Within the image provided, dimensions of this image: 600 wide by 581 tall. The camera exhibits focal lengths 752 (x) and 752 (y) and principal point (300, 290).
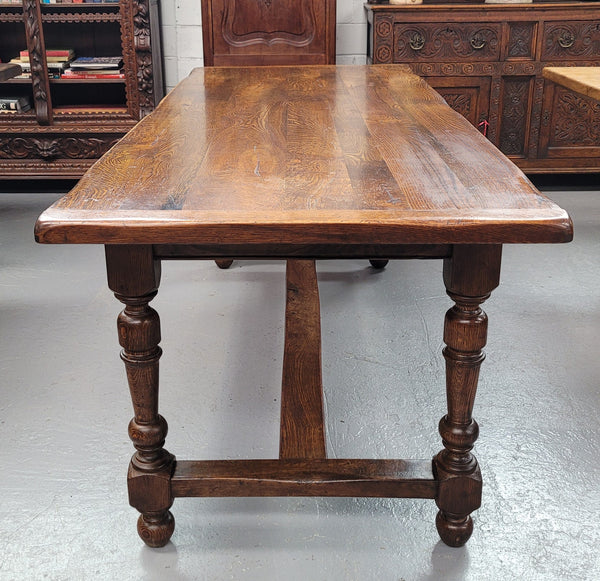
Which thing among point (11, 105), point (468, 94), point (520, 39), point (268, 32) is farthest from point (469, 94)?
point (11, 105)

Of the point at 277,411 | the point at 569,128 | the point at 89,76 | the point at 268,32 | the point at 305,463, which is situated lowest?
the point at 277,411

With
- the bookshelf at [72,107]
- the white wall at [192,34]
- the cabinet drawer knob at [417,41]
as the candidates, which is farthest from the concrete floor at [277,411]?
the white wall at [192,34]

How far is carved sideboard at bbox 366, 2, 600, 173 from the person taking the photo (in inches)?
156

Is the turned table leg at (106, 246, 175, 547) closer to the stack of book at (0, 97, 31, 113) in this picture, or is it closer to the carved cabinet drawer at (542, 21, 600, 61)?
the stack of book at (0, 97, 31, 113)

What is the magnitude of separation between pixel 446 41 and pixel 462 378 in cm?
295

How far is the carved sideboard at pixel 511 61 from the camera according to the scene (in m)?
3.95

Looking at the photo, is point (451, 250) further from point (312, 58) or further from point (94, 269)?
point (312, 58)

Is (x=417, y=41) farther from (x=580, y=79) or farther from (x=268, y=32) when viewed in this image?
(x=580, y=79)

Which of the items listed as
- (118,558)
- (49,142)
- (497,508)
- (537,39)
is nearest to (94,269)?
(49,142)

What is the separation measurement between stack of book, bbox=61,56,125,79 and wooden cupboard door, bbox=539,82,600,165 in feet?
7.80

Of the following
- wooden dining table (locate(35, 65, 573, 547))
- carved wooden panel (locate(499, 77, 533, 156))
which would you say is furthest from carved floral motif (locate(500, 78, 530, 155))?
wooden dining table (locate(35, 65, 573, 547))

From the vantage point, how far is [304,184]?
1481 millimetres

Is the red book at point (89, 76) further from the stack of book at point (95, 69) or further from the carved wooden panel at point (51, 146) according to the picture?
the carved wooden panel at point (51, 146)

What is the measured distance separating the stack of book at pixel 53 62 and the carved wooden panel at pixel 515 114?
243 centimetres
